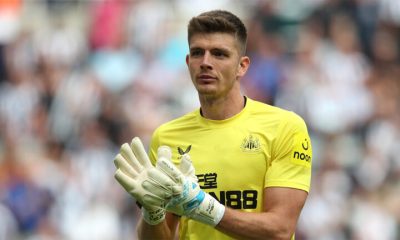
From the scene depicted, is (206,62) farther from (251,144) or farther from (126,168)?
(126,168)

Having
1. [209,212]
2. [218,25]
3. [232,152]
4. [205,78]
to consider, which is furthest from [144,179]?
[218,25]

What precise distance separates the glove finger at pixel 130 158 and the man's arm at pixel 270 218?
53cm

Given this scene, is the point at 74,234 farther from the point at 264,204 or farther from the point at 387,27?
the point at 264,204

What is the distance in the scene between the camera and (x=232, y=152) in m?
6.58

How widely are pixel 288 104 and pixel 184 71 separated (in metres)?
1.71

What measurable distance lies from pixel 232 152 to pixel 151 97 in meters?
8.32

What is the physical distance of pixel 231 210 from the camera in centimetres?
621

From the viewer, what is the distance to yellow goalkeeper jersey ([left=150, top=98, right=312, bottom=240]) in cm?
649

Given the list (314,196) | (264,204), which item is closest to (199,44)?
(264,204)

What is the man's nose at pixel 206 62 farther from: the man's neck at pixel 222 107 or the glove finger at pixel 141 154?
the glove finger at pixel 141 154

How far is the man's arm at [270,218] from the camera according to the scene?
20.3 ft

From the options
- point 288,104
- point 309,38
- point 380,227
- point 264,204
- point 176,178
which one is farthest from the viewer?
point 309,38

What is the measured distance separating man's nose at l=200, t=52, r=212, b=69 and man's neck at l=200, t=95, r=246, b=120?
0.25m

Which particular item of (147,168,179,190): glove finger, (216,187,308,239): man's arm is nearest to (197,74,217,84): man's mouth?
(216,187,308,239): man's arm
